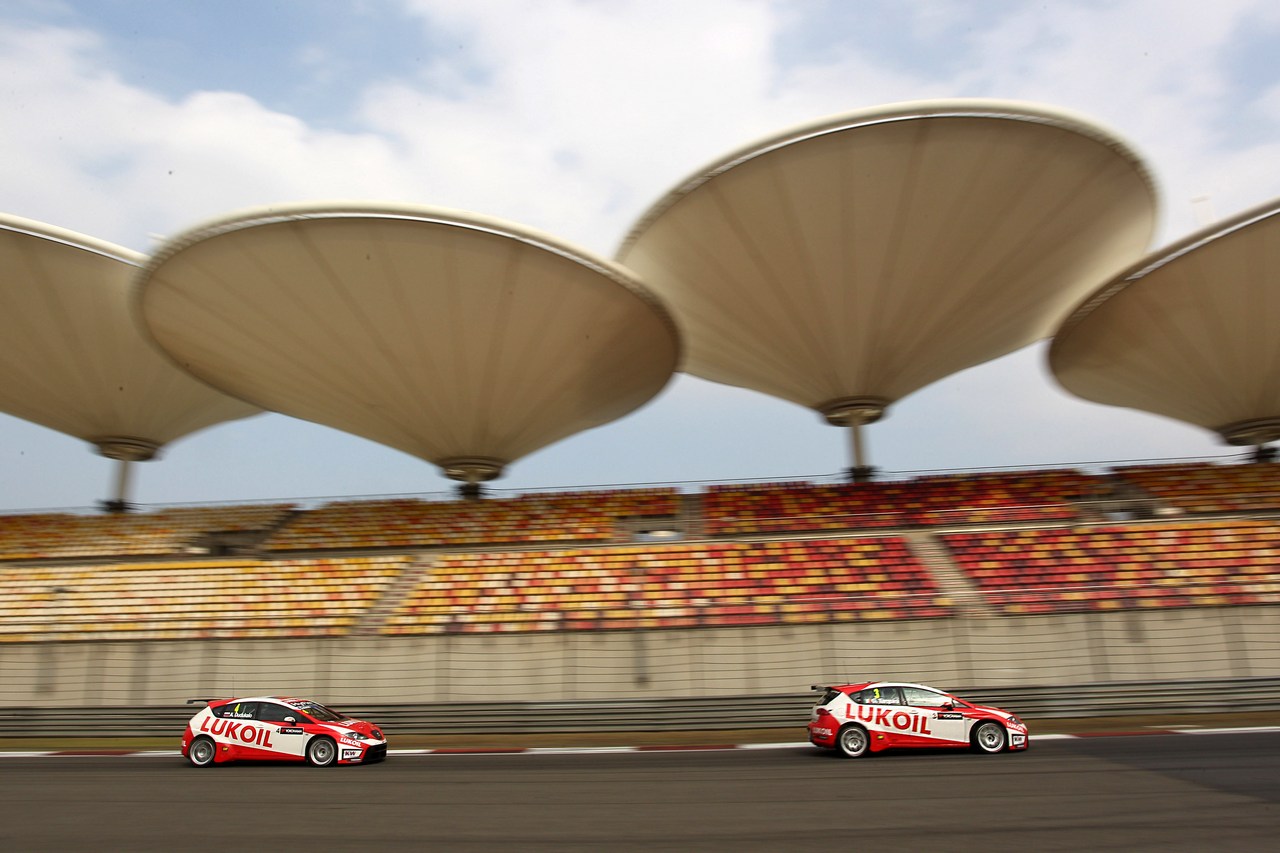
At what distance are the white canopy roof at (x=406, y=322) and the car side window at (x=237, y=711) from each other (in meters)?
10.8

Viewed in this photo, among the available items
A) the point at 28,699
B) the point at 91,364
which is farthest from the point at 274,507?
the point at 28,699

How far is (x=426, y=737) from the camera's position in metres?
16.4

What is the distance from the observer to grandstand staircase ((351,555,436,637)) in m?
18.6

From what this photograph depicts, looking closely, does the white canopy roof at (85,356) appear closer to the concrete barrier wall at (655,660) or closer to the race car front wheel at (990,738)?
the concrete barrier wall at (655,660)

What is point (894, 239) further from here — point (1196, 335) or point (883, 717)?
point (883, 717)

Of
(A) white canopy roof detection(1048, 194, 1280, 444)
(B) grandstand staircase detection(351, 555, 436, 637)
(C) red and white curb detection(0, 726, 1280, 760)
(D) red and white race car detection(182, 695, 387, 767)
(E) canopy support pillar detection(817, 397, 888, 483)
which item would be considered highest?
(A) white canopy roof detection(1048, 194, 1280, 444)

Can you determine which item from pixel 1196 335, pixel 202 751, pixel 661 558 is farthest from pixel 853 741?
pixel 1196 335

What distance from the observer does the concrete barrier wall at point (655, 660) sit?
52.5ft

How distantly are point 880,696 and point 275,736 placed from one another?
29.2 feet

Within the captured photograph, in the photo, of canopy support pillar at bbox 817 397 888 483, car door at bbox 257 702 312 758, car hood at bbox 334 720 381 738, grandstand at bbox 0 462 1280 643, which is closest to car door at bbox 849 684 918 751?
grandstand at bbox 0 462 1280 643

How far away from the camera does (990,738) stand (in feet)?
39.1

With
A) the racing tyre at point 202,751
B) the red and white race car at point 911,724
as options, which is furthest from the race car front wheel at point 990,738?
the racing tyre at point 202,751

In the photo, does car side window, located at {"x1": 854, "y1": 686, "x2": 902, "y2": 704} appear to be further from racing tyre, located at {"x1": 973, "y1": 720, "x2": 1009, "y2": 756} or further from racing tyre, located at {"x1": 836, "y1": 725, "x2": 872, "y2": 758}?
racing tyre, located at {"x1": 973, "y1": 720, "x2": 1009, "y2": 756}

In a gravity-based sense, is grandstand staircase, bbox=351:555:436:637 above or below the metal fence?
above
